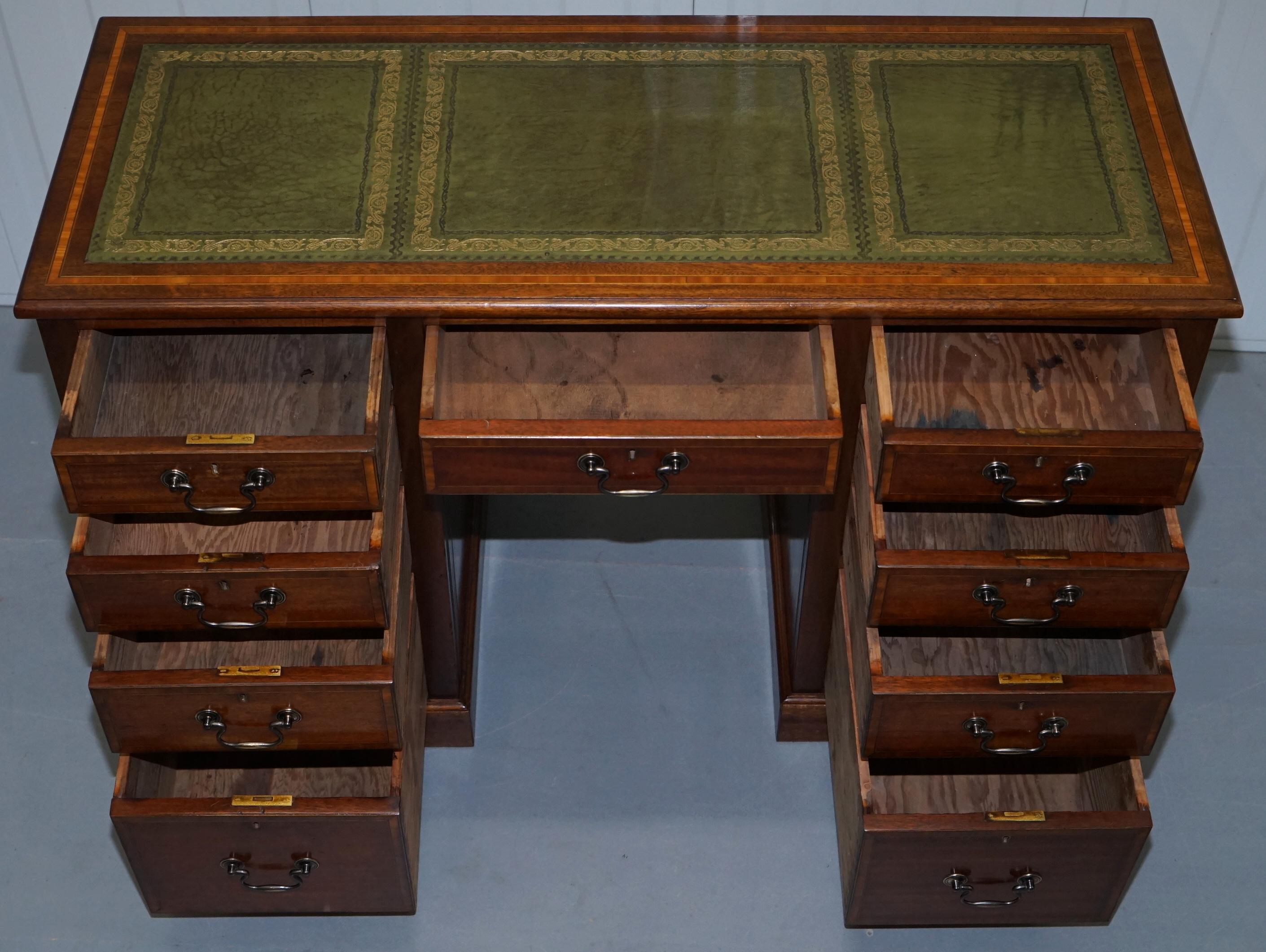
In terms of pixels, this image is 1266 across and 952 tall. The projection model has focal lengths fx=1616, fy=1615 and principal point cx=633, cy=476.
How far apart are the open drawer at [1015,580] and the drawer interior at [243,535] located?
2.36 feet

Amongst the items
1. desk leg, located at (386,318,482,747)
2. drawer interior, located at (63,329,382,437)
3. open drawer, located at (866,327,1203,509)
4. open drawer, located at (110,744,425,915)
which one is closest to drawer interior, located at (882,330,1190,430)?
open drawer, located at (866,327,1203,509)

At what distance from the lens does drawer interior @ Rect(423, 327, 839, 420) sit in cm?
225

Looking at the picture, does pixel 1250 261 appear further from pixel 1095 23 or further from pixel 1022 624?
pixel 1022 624

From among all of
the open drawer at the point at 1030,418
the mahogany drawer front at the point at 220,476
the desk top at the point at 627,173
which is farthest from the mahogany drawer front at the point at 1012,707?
the mahogany drawer front at the point at 220,476

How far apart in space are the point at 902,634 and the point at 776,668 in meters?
0.36

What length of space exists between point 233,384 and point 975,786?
4.21ft

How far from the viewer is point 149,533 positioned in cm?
236

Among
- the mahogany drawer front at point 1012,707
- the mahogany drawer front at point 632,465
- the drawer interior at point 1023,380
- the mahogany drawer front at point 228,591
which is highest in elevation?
the drawer interior at point 1023,380

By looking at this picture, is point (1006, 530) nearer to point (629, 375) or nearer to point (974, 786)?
point (974, 786)

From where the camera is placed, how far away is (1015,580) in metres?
2.12

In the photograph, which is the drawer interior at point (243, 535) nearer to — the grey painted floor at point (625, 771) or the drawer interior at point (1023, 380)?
the grey painted floor at point (625, 771)

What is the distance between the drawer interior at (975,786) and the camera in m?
2.49

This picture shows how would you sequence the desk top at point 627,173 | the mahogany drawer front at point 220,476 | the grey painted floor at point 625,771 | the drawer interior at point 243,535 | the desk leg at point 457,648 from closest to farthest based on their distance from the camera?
the mahogany drawer front at point 220,476 < the desk top at point 627,173 < the drawer interior at point 243,535 < the grey painted floor at point 625,771 < the desk leg at point 457,648

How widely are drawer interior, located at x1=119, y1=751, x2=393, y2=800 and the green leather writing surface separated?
81cm
